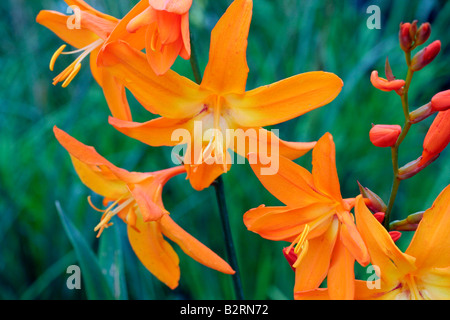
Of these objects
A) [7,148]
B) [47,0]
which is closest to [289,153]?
[7,148]

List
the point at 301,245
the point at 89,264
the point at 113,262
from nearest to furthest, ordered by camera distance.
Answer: the point at 301,245
the point at 89,264
the point at 113,262

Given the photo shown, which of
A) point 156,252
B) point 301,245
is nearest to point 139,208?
point 156,252

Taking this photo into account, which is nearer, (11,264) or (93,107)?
(11,264)

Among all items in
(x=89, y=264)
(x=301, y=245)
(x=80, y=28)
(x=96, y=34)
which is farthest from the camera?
(x=89, y=264)

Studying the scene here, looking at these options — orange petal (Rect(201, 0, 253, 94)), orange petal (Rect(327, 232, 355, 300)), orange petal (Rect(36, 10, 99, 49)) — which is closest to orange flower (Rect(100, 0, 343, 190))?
orange petal (Rect(201, 0, 253, 94))

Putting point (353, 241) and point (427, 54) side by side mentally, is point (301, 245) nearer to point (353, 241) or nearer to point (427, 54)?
point (353, 241)

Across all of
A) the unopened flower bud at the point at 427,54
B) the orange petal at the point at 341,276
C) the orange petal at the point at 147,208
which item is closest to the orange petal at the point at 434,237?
the orange petal at the point at 341,276
